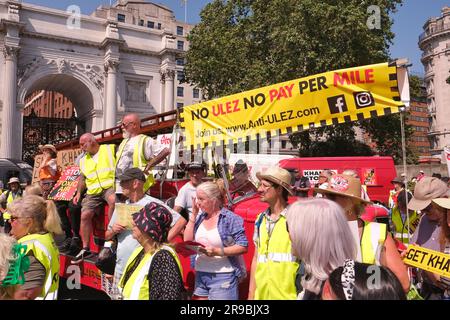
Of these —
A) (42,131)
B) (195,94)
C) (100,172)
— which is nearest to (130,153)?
(100,172)

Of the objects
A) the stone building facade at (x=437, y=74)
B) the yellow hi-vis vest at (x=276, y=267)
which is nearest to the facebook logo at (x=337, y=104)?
the yellow hi-vis vest at (x=276, y=267)

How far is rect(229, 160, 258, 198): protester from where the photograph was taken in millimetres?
5641

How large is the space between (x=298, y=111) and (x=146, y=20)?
231 ft

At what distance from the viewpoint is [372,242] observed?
2850 mm

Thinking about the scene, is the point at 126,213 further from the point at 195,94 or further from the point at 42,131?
the point at 195,94

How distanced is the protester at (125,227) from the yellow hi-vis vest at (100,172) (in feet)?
5.82

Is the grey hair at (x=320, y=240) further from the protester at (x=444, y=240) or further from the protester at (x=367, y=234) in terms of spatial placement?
the protester at (x=444, y=240)

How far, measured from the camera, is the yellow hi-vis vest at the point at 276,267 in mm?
2951

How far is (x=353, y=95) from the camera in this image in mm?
4602

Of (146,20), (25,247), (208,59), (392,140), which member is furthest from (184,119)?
(146,20)

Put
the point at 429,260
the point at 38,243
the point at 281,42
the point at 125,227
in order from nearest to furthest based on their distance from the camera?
the point at 429,260 → the point at 38,243 → the point at 125,227 → the point at 281,42

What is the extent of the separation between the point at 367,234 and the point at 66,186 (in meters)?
5.59

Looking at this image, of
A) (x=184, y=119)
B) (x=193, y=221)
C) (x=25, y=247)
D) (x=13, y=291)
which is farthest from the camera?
(x=184, y=119)
